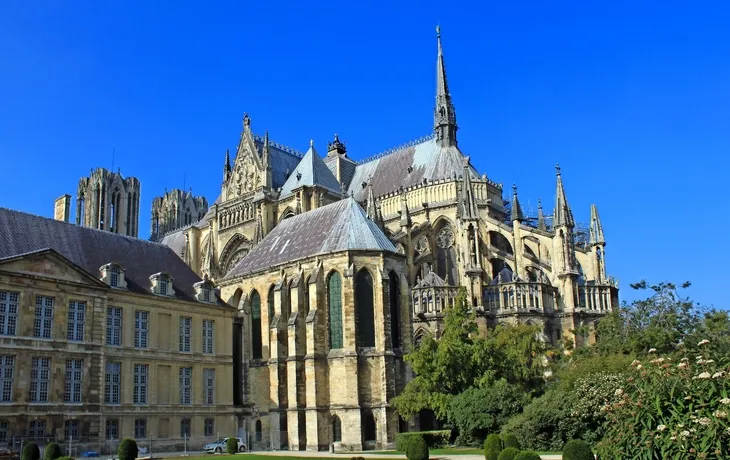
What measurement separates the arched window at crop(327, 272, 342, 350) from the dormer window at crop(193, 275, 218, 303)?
719cm

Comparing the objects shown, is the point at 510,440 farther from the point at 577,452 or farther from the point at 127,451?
the point at 127,451

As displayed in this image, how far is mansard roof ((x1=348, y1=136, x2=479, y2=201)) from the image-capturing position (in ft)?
216

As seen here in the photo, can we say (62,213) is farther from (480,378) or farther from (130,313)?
(480,378)

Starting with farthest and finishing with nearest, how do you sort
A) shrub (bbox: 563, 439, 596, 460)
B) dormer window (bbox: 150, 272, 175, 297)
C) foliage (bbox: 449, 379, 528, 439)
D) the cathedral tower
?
the cathedral tower < dormer window (bbox: 150, 272, 175, 297) < foliage (bbox: 449, 379, 528, 439) < shrub (bbox: 563, 439, 596, 460)

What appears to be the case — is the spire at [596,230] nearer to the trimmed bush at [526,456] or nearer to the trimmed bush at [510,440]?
the trimmed bush at [510,440]

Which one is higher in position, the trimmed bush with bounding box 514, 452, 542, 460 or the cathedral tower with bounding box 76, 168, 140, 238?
the cathedral tower with bounding box 76, 168, 140, 238

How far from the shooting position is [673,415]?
50.8 ft

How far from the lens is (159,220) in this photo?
104562 mm

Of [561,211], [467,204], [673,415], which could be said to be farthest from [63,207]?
[673,415]

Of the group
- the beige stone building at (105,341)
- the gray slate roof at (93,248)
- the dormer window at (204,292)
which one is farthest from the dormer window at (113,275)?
the dormer window at (204,292)

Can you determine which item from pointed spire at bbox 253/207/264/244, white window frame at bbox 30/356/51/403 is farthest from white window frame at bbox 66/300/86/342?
pointed spire at bbox 253/207/264/244

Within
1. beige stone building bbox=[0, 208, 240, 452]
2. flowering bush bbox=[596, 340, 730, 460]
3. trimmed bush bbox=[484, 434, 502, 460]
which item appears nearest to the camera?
flowering bush bbox=[596, 340, 730, 460]

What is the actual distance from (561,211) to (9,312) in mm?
37076

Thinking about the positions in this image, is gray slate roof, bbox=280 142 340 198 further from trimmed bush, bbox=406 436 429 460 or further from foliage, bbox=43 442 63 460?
trimmed bush, bbox=406 436 429 460
